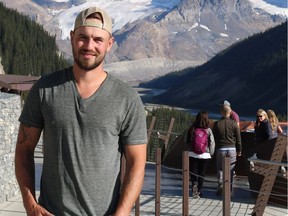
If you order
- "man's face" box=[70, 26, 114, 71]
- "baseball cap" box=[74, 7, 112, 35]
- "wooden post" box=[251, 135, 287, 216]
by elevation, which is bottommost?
"wooden post" box=[251, 135, 287, 216]

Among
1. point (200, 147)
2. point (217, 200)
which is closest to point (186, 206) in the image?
point (200, 147)

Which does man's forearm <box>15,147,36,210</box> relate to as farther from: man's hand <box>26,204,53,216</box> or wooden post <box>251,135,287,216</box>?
wooden post <box>251,135,287,216</box>

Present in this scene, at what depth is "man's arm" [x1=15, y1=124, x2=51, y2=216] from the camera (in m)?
2.78

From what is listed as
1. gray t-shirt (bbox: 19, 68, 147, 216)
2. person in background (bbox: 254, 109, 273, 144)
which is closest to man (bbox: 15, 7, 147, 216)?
gray t-shirt (bbox: 19, 68, 147, 216)

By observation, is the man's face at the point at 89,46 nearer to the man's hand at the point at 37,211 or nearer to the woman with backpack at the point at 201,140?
the man's hand at the point at 37,211

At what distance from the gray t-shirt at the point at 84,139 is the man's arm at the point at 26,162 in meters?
0.09

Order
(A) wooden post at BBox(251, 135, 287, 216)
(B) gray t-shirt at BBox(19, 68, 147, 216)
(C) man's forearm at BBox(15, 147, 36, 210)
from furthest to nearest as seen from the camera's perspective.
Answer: (A) wooden post at BBox(251, 135, 287, 216)
(C) man's forearm at BBox(15, 147, 36, 210)
(B) gray t-shirt at BBox(19, 68, 147, 216)

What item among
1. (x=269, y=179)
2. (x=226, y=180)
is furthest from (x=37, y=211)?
(x=269, y=179)

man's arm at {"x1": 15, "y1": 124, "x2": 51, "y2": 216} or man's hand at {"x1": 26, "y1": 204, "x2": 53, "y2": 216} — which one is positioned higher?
man's arm at {"x1": 15, "y1": 124, "x2": 51, "y2": 216}

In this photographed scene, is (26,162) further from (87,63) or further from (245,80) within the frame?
(245,80)

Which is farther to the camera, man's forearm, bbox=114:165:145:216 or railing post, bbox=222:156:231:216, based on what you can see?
railing post, bbox=222:156:231:216

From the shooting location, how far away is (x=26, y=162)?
112 inches

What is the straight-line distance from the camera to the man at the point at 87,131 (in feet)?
8.67

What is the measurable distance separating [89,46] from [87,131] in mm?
372
